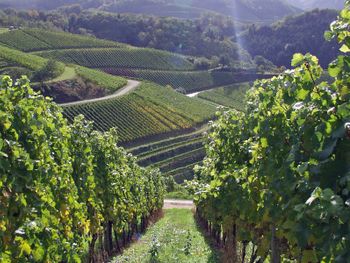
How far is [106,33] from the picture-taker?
183 m

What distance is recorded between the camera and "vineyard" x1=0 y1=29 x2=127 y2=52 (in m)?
104

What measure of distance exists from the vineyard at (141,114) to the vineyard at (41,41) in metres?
37.8

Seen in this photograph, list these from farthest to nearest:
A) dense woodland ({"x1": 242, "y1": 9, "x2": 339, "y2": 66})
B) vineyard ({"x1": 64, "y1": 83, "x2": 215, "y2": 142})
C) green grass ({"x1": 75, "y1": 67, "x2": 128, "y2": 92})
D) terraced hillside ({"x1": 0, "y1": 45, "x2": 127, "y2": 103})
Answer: dense woodland ({"x1": 242, "y1": 9, "x2": 339, "y2": 66}) < green grass ({"x1": 75, "y1": 67, "x2": 128, "y2": 92}) < terraced hillside ({"x1": 0, "y1": 45, "x2": 127, "y2": 103}) < vineyard ({"x1": 64, "y1": 83, "x2": 215, "y2": 142})

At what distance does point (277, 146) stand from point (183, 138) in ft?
192

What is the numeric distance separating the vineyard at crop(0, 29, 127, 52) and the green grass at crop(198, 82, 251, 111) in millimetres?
32246

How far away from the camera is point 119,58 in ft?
380

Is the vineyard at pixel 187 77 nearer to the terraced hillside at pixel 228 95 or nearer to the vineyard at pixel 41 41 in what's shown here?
the terraced hillside at pixel 228 95

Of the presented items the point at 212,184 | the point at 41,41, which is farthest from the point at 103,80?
the point at 212,184

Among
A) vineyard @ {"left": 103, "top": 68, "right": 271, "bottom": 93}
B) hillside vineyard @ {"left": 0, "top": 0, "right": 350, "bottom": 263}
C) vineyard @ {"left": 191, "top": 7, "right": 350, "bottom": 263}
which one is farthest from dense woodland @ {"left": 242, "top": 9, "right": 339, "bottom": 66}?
vineyard @ {"left": 191, "top": 7, "right": 350, "bottom": 263}

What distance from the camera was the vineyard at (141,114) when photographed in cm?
6328

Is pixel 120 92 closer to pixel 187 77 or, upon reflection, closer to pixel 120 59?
pixel 120 59

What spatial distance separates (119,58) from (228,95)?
28.0 metres

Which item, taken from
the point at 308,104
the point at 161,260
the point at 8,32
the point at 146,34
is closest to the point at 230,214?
the point at 161,260

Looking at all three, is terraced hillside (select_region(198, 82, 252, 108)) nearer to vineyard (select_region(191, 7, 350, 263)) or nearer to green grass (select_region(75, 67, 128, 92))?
green grass (select_region(75, 67, 128, 92))
